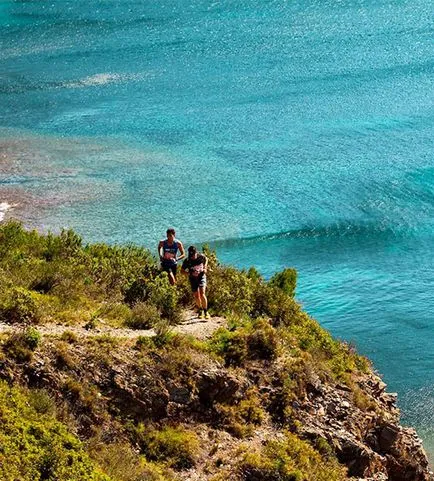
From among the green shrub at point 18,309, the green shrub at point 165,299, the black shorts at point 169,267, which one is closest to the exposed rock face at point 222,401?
the green shrub at point 18,309

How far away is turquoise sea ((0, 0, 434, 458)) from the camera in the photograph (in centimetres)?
3750

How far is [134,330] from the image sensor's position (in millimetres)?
19266

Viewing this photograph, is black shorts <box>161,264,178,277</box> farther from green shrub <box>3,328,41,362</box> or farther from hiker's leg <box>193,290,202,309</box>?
green shrub <box>3,328,41,362</box>

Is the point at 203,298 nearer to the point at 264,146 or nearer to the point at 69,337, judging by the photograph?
the point at 69,337

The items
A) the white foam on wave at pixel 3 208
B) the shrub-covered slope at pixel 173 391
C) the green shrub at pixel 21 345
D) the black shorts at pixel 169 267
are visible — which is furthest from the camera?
the white foam on wave at pixel 3 208

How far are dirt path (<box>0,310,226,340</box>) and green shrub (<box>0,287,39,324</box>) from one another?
10.9 inches

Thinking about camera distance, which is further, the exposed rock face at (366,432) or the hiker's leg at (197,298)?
the hiker's leg at (197,298)

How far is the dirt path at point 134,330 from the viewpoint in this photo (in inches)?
701

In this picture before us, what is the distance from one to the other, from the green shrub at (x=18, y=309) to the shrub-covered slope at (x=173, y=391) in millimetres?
30

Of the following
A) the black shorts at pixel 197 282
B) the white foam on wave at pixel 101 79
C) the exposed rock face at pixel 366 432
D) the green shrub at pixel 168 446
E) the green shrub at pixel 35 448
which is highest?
the white foam on wave at pixel 101 79

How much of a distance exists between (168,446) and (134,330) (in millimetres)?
3606

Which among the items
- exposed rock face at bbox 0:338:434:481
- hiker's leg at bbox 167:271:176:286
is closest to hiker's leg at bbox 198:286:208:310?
hiker's leg at bbox 167:271:176:286

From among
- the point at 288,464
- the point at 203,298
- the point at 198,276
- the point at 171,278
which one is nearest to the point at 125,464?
the point at 288,464

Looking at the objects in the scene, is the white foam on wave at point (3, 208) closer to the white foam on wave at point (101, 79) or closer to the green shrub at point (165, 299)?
the green shrub at point (165, 299)
